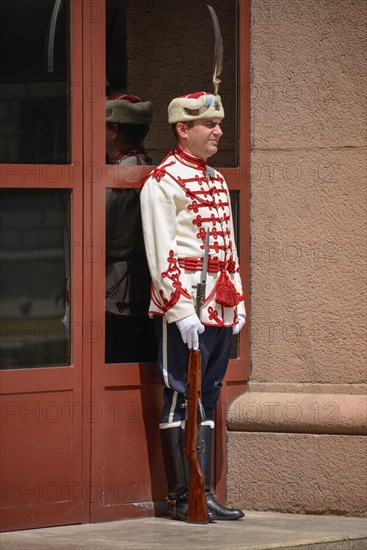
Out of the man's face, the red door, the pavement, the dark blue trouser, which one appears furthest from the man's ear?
the pavement

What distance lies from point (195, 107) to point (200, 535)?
1.94 meters

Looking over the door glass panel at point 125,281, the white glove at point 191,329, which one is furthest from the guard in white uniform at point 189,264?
the door glass panel at point 125,281

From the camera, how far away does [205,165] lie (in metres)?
6.73

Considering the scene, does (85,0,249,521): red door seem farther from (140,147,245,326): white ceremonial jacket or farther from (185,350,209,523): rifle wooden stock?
(185,350,209,523): rifle wooden stock

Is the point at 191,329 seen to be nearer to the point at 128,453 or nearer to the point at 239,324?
the point at 239,324

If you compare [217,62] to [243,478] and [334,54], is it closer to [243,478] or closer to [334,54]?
[334,54]

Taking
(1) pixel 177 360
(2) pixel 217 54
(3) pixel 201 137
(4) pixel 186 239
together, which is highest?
(2) pixel 217 54

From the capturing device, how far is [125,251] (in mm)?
6719

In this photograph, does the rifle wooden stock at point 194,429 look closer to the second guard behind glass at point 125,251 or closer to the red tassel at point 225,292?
the red tassel at point 225,292

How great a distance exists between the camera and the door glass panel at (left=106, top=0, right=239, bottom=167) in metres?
6.73

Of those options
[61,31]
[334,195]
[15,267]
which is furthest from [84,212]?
[334,195]

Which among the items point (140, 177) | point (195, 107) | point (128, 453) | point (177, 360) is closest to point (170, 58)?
point (195, 107)

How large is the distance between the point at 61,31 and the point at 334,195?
5.07ft

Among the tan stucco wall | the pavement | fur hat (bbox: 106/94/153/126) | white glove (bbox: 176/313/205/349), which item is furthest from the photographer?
the tan stucco wall
